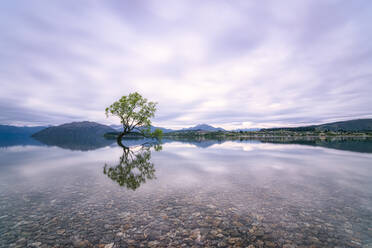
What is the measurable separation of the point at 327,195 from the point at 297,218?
5.48 m

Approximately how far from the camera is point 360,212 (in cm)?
945

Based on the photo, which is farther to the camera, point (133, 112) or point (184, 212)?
point (133, 112)

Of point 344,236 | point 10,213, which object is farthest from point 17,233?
point 344,236

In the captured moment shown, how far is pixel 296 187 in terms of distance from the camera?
13719mm

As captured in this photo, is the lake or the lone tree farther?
the lone tree

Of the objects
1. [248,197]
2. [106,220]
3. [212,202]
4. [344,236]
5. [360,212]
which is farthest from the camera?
[248,197]

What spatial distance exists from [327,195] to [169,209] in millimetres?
11641

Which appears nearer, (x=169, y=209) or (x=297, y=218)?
(x=297, y=218)

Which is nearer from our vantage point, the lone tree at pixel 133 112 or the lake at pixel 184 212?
the lake at pixel 184 212

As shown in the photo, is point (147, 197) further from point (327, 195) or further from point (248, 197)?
point (327, 195)

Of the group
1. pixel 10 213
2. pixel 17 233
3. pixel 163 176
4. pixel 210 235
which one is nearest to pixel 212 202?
pixel 210 235

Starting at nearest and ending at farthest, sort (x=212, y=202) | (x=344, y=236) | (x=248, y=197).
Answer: (x=344, y=236) → (x=212, y=202) → (x=248, y=197)

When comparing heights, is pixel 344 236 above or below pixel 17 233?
below

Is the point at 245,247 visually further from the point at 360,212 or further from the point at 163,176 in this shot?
the point at 163,176
